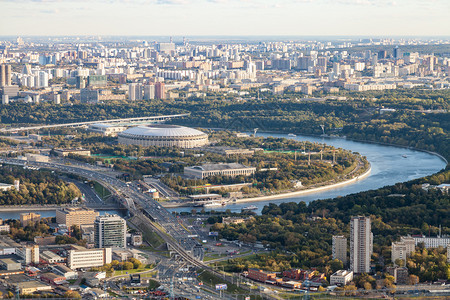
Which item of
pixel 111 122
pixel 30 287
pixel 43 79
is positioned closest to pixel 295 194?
pixel 30 287

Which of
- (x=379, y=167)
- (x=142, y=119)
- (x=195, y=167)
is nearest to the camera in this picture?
(x=195, y=167)

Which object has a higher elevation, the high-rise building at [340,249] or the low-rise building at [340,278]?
the high-rise building at [340,249]

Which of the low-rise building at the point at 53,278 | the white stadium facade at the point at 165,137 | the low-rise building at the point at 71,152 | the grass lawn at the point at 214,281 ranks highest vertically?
the low-rise building at the point at 53,278

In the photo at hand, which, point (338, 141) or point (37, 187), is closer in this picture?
point (37, 187)

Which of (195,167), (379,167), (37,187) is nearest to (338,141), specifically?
(379,167)

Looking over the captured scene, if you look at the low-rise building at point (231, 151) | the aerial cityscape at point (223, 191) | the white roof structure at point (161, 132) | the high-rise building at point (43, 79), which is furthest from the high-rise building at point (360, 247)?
the high-rise building at point (43, 79)

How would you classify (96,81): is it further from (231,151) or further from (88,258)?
(88,258)

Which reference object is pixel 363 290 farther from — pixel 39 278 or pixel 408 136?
pixel 408 136

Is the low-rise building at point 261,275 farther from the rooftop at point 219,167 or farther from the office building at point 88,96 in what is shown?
the office building at point 88,96

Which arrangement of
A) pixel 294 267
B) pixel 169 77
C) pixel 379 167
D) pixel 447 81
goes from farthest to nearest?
pixel 169 77 < pixel 447 81 < pixel 379 167 < pixel 294 267
